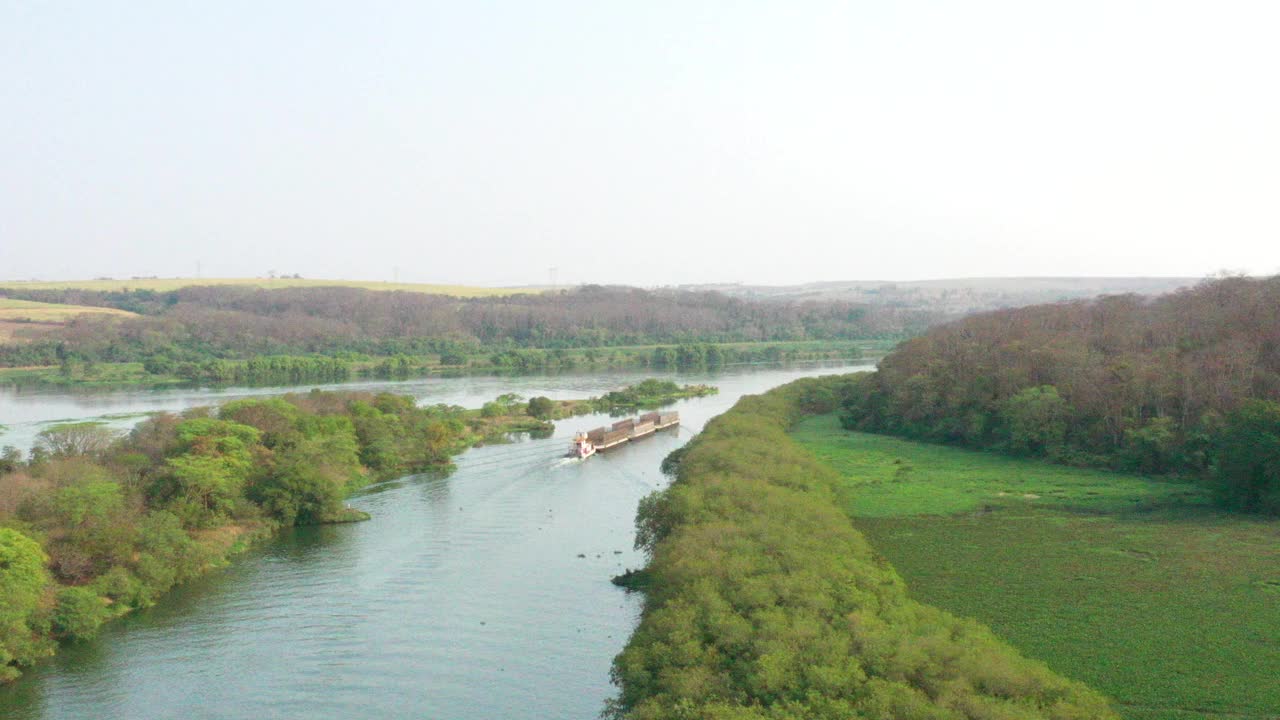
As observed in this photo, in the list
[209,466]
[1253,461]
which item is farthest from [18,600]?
[1253,461]

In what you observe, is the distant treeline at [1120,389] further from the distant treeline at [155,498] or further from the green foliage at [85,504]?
the green foliage at [85,504]

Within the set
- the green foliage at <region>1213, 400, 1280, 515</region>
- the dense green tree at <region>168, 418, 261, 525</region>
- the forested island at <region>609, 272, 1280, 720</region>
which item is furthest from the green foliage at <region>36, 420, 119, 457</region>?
the green foliage at <region>1213, 400, 1280, 515</region>

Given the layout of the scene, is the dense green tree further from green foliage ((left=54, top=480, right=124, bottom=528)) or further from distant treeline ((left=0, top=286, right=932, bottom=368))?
distant treeline ((left=0, top=286, right=932, bottom=368))

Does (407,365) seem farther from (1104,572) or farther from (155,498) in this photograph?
(1104,572)

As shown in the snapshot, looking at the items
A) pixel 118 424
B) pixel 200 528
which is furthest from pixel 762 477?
pixel 118 424

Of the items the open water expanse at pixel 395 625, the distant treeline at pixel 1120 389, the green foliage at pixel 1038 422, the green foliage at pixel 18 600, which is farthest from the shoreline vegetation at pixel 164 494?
the green foliage at pixel 1038 422

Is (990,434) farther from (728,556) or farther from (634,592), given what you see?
(728,556)
